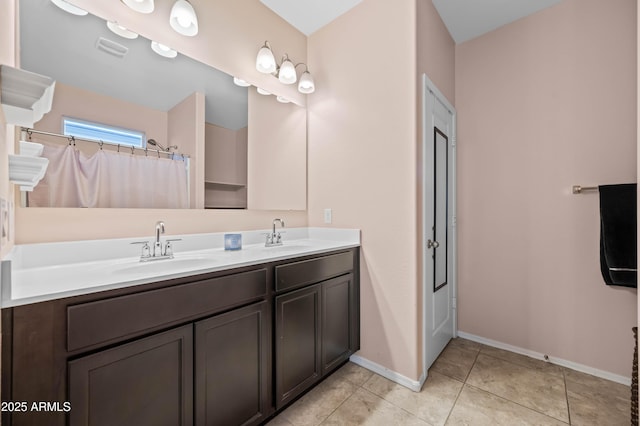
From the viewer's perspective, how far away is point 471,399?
5.24 ft

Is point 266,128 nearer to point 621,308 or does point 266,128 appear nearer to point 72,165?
point 72,165

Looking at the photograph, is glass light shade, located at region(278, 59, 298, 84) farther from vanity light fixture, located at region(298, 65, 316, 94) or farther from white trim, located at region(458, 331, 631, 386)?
white trim, located at region(458, 331, 631, 386)

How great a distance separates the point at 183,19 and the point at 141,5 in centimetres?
19

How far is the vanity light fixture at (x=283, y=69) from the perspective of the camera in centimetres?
191

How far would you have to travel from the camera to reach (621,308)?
175 cm

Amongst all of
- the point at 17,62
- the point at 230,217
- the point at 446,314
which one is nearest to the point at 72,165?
the point at 17,62

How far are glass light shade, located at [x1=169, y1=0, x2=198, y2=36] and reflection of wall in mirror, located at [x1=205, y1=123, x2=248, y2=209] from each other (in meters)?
0.51

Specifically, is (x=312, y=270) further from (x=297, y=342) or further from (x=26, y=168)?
(x=26, y=168)

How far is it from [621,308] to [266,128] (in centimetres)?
275

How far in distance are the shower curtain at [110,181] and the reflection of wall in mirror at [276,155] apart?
539mm

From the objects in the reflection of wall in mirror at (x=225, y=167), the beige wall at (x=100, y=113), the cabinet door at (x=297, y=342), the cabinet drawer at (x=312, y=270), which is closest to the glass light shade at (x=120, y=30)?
the beige wall at (x=100, y=113)

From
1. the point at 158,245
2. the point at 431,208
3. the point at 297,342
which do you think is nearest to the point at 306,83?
the point at 431,208

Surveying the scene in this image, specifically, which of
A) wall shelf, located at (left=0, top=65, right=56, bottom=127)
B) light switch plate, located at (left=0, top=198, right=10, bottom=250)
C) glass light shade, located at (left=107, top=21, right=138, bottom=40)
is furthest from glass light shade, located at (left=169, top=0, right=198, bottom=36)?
light switch plate, located at (left=0, top=198, right=10, bottom=250)

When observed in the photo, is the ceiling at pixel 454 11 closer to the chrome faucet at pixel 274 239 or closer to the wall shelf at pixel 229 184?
the wall shelf at pixel 229 184
